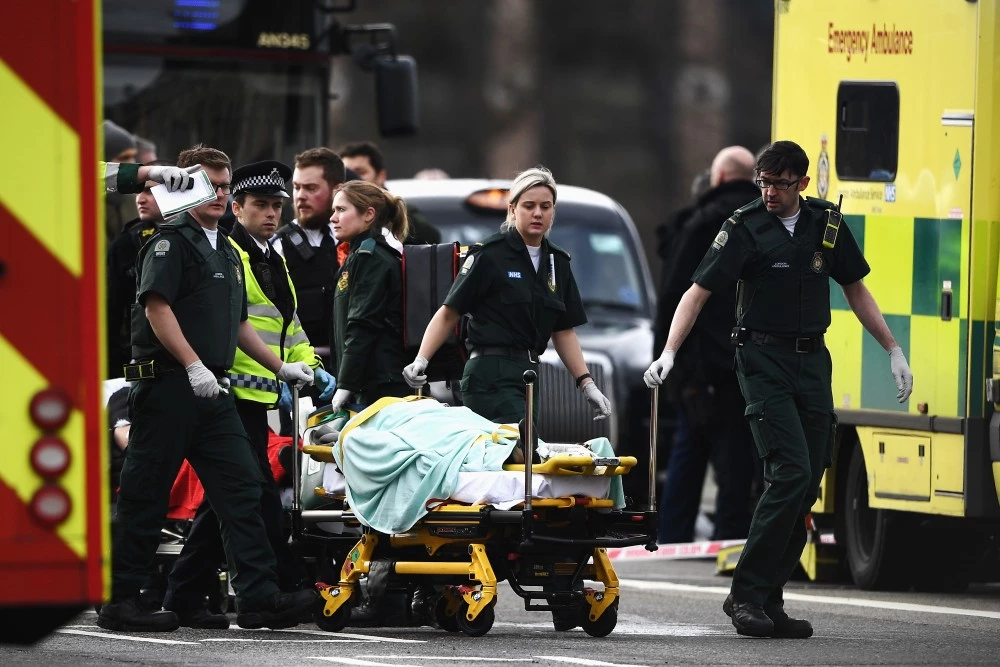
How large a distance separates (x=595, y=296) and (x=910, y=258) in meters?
5.48

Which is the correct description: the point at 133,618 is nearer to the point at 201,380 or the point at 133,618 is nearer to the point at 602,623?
the point at 201,380

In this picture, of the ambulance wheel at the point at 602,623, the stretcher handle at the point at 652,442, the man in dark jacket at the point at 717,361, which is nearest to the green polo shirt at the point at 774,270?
the stretcher handle at the point at 652,442

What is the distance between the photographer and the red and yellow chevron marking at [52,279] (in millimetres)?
5996

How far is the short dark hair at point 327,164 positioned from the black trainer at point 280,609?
227cm

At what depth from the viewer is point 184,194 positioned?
923 cm

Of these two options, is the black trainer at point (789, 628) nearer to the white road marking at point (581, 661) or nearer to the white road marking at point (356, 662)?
the white road marking at point (581, 661)

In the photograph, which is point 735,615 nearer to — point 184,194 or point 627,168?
point 184,194

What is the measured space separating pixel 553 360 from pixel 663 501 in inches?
65.4

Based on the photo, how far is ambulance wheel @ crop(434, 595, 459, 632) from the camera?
9.73m

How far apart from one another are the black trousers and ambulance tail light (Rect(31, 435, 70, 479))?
3.97 m

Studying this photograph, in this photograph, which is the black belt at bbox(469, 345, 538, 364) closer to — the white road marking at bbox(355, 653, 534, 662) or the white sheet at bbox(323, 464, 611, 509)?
the white sheet at bbox(323, 464, 611, 509)

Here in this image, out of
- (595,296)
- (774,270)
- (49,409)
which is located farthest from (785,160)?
(595,296)

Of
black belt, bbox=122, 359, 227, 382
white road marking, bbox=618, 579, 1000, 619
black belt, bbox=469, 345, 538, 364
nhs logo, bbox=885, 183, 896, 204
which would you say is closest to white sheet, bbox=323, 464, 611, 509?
black belt, bbox=469, 345, 538, 364

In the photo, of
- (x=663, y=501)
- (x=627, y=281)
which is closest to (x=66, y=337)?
(x=663, y=501)
